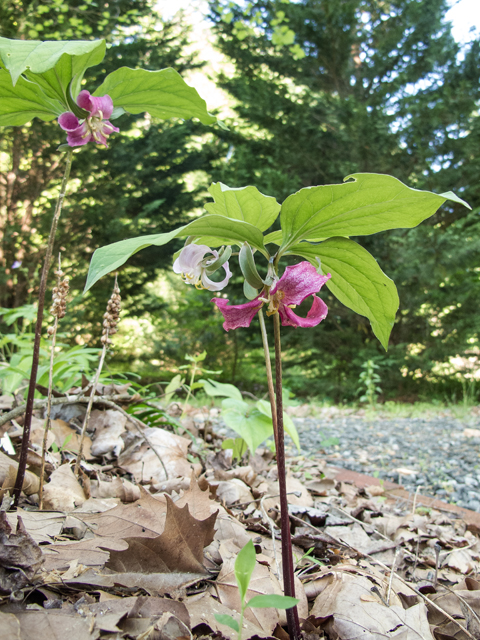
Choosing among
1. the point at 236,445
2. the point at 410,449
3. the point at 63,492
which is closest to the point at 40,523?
the point at 63,492

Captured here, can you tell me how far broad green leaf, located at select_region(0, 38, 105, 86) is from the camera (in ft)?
1.94

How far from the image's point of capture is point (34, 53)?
0.62 m

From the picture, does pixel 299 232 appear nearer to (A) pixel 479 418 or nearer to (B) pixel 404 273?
(A) pixel 479 418

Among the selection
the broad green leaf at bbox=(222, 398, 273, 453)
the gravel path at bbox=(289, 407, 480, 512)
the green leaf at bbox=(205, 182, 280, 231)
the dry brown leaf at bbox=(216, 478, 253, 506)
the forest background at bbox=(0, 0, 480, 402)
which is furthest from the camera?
the forest background at bbox=(0, 0, 480, 402)

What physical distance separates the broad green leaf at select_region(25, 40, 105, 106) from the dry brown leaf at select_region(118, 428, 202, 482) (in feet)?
3.59

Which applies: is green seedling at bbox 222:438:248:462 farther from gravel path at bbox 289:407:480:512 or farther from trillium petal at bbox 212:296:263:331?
trillium petal at bbox 212:296:263:331

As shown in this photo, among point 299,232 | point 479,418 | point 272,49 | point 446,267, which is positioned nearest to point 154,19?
point 272,49

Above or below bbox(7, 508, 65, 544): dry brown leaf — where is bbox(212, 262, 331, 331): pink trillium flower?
above

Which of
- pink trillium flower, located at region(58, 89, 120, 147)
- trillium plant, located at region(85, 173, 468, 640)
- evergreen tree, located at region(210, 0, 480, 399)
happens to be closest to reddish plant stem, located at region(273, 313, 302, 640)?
trillium plant, located at region(85, 173, 468, 640)

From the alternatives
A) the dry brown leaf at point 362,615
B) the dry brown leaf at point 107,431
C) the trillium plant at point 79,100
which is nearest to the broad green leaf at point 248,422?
the dry brown leaf at point 107,431

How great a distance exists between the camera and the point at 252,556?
479 mm

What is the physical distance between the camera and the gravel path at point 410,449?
212 cm

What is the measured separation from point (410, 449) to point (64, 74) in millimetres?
2939

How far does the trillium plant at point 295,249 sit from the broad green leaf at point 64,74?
1.39 feet
